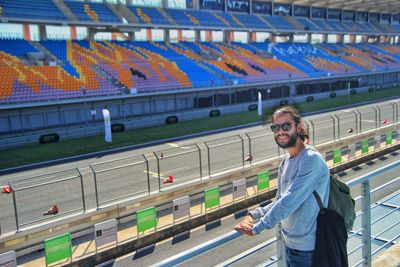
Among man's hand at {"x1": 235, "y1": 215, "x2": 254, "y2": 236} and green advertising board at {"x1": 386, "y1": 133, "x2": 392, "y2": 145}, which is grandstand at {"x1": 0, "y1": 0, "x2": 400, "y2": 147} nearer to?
green advertising board at {"x1": 386, "y1": 133, "x2": 392, "y2": 145}

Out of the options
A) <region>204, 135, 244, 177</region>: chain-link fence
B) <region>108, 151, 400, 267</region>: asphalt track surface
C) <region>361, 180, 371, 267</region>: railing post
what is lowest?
<region>108, 151, 400, 267</region>: asphalt track surface

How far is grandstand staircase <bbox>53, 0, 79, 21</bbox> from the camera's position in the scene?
3628cm

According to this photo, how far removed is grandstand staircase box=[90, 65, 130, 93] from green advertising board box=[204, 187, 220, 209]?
21.2 metres

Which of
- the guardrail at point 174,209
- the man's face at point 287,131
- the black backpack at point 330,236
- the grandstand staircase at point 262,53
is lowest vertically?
the guardrail at point 174,209

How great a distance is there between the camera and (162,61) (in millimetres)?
40750

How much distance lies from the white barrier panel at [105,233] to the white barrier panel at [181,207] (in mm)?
2045

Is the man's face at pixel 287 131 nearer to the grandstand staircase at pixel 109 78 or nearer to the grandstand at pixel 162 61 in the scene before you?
the grandstand at pixel 162 61

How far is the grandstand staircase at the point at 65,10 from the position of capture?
36.3 metres

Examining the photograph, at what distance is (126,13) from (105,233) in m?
36.0

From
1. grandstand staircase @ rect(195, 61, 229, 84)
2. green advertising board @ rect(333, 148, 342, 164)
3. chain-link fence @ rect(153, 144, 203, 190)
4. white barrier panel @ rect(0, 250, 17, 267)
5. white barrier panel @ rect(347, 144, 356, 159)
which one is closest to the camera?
white barrier panel @ rect(0, 250, 17, 267)

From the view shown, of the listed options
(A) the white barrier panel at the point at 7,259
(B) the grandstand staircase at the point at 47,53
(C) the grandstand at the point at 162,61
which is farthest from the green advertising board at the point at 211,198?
(B) the grandstand staircase at the point at 47,53

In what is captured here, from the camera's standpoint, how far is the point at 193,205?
43.0 ft

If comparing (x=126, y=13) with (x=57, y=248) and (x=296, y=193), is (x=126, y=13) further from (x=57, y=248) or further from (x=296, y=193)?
(x=296, y=193)

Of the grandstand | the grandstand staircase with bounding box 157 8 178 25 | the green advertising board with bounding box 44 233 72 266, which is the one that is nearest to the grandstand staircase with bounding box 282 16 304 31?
the grandstand
